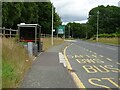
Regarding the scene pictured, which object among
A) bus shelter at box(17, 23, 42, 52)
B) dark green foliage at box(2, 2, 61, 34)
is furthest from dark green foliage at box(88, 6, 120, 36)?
bus shelter at box(17, 23, 42, 52)

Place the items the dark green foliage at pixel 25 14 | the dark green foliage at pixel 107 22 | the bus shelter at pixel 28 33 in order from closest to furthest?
the bus shelter at pixel 28 33
the dark green foliage at pixel 25 14
the dark green foliage at pixel 107 22

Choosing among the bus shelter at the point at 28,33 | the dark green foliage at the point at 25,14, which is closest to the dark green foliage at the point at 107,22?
the dark green foliage at the point at 25,14

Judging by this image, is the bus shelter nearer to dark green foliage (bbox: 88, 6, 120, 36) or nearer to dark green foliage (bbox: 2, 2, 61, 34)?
dark green foliage (bbox: 2, 2, 61, 34)

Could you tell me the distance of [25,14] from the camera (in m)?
53.2

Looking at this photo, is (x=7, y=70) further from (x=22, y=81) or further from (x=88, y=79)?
(x=88, y=79)

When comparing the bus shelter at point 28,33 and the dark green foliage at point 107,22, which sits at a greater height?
the dark green foliage at point 107,22

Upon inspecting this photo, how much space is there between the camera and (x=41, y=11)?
78.9 m

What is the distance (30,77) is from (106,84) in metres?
2.81

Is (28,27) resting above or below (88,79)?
above

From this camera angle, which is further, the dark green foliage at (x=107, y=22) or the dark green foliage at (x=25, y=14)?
the dark green foliage at (x=107, y=22)

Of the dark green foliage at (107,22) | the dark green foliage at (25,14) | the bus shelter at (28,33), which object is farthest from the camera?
the dark green foliage at (107,22)

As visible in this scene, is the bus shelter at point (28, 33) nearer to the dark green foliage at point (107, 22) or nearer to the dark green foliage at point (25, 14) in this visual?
the dark green foliage at point (25, 14)

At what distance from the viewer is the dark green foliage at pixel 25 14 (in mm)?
36494

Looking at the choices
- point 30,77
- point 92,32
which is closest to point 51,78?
point 30,77
